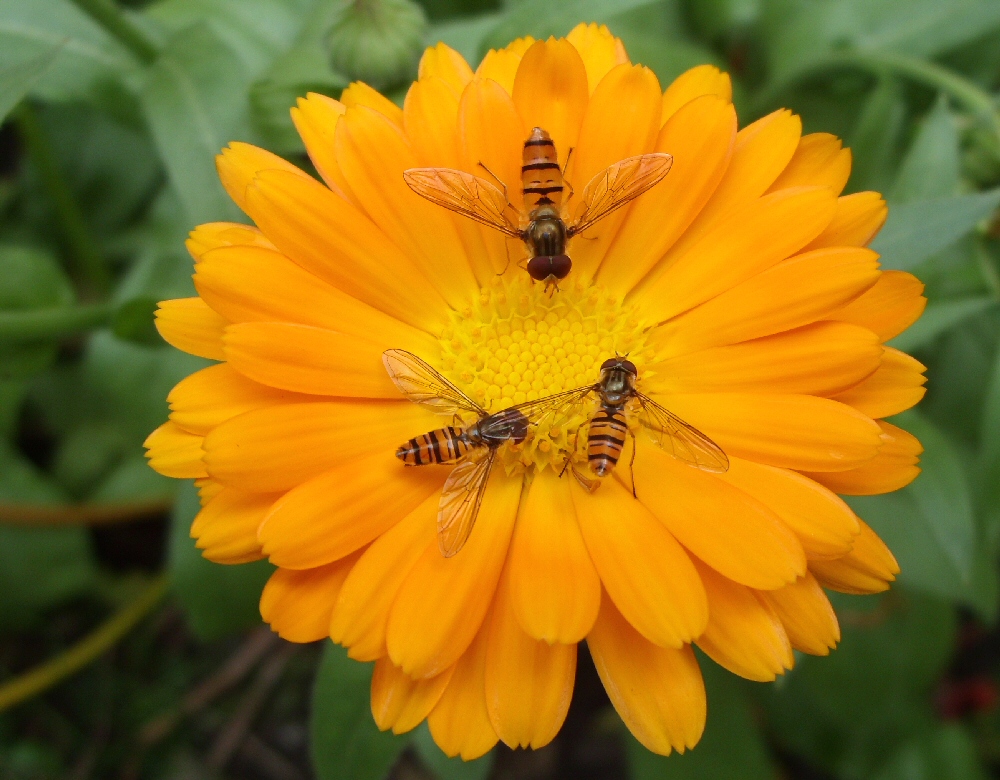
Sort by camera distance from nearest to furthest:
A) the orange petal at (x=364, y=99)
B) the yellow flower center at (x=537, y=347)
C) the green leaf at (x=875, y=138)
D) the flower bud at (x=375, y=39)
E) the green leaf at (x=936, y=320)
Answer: the orange petal at (x=364, y=99) → the yellow flower center at (x=537, y=347) → the flower bud at (x=375, y=39) → the green leaf at (x=936, y=320) → the green leaf at (x=875, y=138)

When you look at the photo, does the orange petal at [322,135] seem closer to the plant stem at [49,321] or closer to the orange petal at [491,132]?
the orange petal at [491,132]

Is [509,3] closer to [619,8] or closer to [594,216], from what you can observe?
[619,8]

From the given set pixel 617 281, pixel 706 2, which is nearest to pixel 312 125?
pixel 617 281

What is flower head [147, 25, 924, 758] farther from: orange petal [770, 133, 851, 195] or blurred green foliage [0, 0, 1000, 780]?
blurred green foliage [0, 0, 1000, 780]

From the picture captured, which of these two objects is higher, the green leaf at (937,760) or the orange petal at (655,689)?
the orange petal at (655,689)

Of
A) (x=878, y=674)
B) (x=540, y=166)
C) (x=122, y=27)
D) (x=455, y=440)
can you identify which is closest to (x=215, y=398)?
(x=455, y=440)

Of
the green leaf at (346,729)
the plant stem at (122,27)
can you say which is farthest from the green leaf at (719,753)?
the plant stem at (122,27)

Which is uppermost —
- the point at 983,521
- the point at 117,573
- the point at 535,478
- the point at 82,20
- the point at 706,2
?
the point at 706,2
